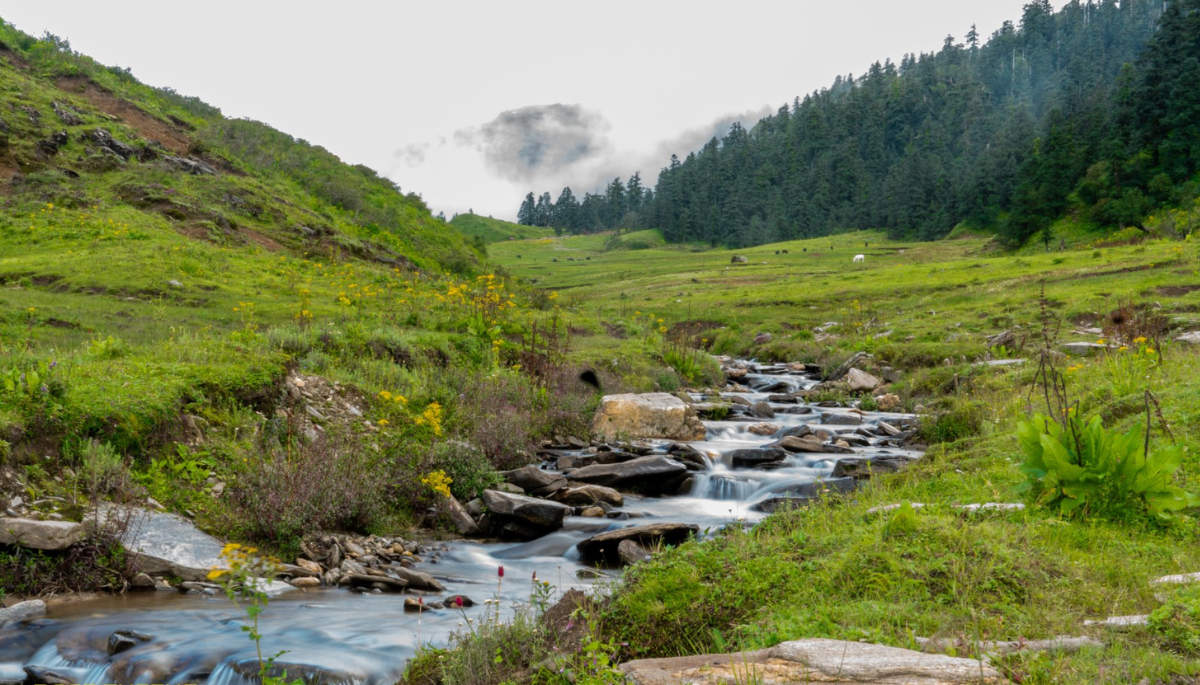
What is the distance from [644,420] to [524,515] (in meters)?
5.54

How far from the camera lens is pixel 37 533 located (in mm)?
Answer: 6434

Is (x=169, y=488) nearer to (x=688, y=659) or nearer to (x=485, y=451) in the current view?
(x=485, y=451)

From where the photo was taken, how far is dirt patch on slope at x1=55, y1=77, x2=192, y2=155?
35906 millimetres

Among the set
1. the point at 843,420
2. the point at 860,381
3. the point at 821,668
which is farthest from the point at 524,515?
the point at 860,381

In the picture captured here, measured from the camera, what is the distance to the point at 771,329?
3181 cm

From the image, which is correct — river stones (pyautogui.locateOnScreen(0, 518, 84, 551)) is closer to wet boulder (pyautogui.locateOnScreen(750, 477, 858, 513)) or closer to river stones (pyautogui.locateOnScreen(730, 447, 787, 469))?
wet boulder (pyautogui.locateOnScreen(750, 477, 858, 513))

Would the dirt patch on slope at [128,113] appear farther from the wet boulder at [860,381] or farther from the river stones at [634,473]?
the river stones at [634,473]

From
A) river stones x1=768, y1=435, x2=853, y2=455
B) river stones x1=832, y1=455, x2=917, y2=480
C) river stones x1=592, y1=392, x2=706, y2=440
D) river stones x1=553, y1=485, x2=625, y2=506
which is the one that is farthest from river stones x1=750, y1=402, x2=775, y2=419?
river stones x1=553, y1=485, x2=625, y2=506

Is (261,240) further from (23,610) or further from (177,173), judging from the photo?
(23,610)

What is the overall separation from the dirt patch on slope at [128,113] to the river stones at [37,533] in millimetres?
33716

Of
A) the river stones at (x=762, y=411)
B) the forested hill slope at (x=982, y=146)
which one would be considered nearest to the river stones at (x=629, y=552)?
the river stones at (x=762, y=411)

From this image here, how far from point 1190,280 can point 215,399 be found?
2855 cm

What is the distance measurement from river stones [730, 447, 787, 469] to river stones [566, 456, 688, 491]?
1.57 metres

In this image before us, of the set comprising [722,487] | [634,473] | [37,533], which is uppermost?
[37,533]
